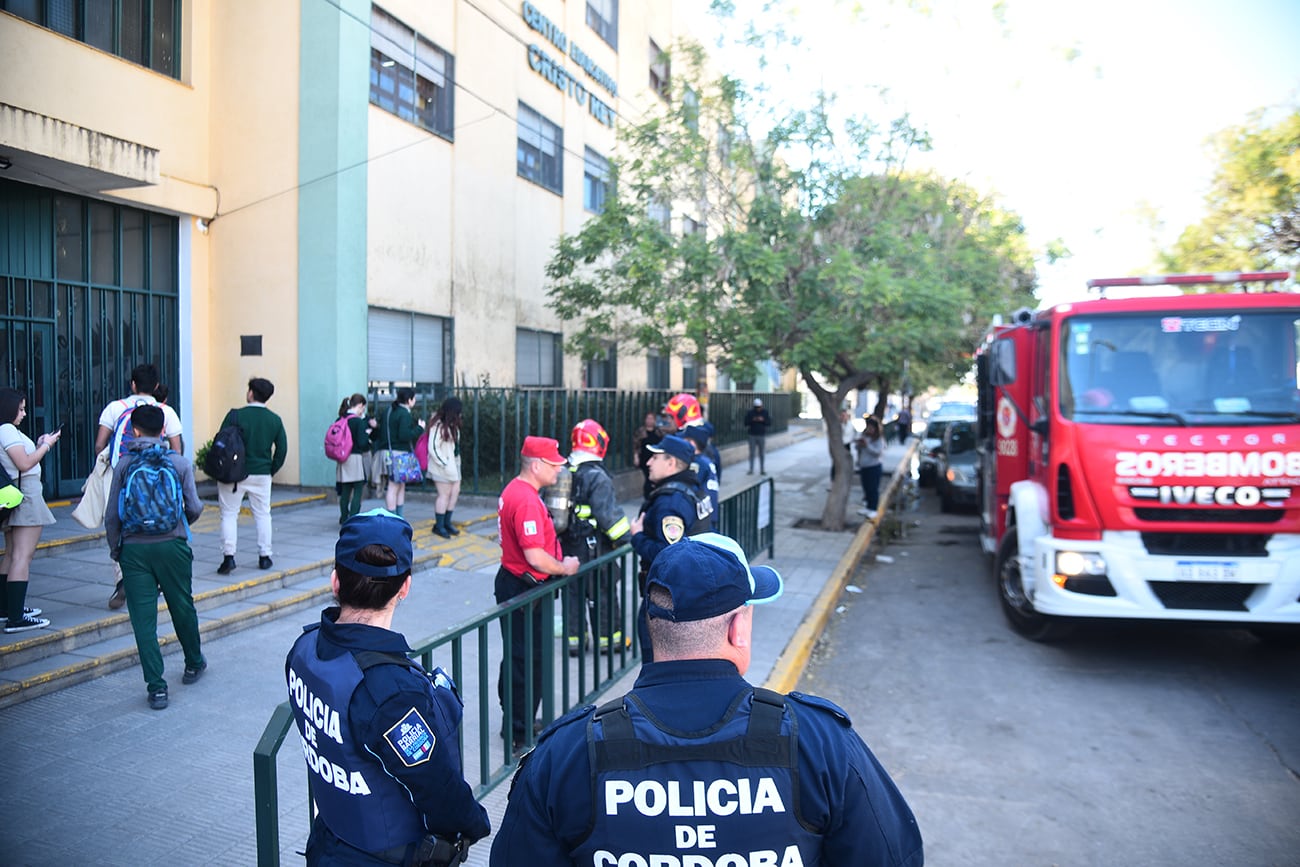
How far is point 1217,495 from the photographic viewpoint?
648 centimetres

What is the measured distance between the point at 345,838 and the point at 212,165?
12030mm

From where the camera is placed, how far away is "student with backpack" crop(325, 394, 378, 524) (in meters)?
9.27

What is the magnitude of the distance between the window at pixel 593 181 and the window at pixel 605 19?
2.71 meters

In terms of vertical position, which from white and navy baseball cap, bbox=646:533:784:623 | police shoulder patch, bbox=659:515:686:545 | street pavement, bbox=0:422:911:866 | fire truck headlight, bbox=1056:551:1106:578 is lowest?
street pavement, bbox=0:422:911:866

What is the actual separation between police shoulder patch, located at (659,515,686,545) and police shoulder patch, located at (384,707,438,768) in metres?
2.93

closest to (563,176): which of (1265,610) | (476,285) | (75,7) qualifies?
(476,285)

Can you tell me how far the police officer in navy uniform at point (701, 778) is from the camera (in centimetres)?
165

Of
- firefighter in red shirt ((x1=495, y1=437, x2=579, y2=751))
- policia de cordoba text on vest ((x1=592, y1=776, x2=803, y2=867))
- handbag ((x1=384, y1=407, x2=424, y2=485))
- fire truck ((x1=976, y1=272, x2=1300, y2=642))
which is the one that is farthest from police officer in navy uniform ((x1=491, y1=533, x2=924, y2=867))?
handbag ((x1=384, y1=407, x2=424, y2=485))

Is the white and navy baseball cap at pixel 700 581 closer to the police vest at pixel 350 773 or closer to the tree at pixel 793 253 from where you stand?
the police vest at pixel 350 773

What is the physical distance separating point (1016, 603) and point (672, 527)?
4.49 meters

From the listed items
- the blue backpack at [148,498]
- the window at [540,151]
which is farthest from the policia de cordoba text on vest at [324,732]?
the window at [540,151]

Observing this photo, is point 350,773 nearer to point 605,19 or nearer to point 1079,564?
point 1079,564

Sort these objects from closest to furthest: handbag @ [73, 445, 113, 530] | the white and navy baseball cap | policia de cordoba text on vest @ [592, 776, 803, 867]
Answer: policia de cordoba text on vest @ [592, 776, 803, 867] < the white and navy baseball cap < handbag @ [73, 445, 113, 530]

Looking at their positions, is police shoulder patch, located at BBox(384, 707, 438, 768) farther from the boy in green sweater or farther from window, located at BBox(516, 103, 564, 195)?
window, located at BBox(516, 103, 564, 195)
